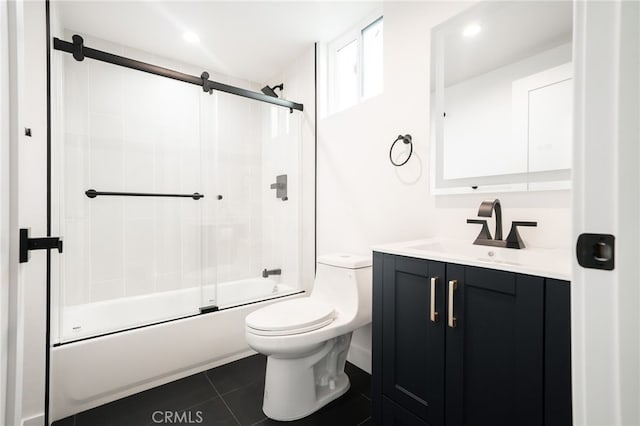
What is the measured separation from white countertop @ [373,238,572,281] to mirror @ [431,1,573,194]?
28cm

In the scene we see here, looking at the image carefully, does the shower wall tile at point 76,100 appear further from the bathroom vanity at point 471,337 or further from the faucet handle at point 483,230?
the faucet handle at point 483,230

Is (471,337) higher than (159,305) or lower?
higher

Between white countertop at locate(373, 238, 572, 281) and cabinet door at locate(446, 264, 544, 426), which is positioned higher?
white countertop at locate(373, 238, 572, 281)

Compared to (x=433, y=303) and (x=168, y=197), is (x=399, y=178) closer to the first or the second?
(x=433, y=303)

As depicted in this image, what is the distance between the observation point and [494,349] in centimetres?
91

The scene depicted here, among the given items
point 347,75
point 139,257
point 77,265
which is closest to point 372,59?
point 347,75

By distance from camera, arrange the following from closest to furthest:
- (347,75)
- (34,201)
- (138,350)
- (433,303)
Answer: (433,303) < (34,201) < (138,350) < (347,75)

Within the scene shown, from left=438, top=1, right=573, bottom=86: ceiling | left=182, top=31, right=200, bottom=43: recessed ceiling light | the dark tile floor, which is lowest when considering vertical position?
the dark tile floor

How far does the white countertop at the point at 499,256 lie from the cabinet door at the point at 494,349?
2cm

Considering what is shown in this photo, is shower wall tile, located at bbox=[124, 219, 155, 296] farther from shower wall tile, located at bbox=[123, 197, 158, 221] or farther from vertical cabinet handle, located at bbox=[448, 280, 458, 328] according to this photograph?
vertical cabinet handle, located at bbox=[448, 280, 458, 328]

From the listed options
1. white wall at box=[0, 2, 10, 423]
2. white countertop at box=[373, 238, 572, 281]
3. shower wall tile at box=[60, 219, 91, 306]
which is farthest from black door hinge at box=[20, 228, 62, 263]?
shower wall tile at box=[60, 219, 91, 306]

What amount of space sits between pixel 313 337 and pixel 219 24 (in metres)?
2.23

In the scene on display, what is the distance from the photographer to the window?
210 cm

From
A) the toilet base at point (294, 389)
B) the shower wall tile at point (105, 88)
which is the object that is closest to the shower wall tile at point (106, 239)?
the shower wall tile at point (105, 88)
